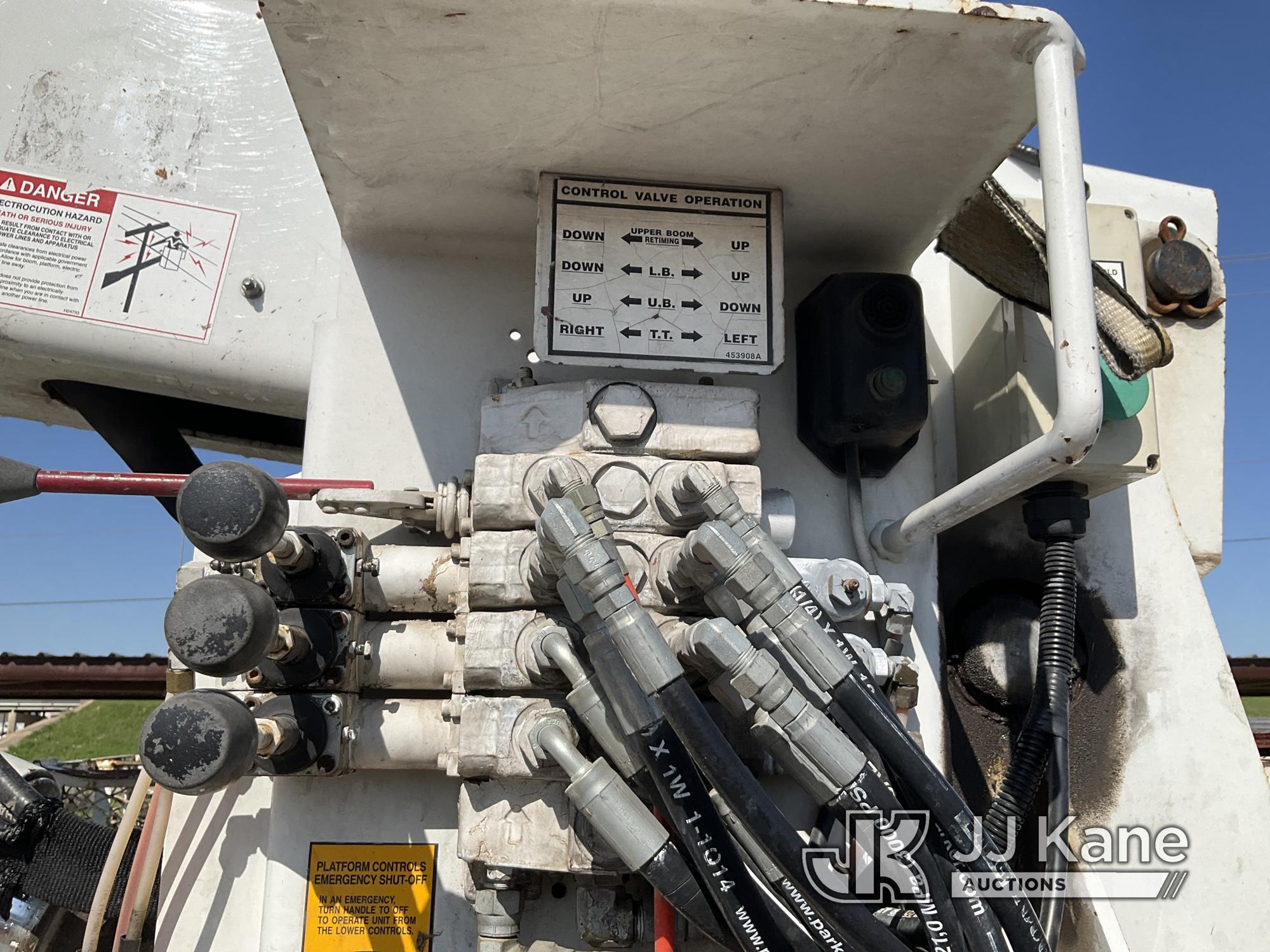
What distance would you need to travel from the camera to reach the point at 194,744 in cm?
97

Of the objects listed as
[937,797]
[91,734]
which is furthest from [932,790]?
[91,734]

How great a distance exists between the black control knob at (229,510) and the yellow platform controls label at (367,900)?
0.55m

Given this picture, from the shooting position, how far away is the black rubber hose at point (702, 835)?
3.26 ft

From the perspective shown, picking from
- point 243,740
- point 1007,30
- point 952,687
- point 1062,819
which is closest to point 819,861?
point 1062,819

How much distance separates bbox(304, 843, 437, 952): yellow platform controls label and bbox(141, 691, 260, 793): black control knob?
1.22ft

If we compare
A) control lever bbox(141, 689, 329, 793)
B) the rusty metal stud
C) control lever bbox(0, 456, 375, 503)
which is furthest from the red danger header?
the rusty metal stud

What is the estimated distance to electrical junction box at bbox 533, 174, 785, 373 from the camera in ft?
4.20

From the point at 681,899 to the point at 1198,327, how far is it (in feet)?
4.88

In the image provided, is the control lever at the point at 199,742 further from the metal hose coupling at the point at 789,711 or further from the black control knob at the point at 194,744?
the metal hose coupling at the point at 789,711

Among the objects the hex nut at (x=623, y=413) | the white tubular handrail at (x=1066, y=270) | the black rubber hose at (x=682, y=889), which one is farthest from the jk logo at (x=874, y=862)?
the hex nut at (x=623, y=413)

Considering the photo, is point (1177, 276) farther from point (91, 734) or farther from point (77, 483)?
point (91, 734)

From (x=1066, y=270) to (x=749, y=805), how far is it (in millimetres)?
700

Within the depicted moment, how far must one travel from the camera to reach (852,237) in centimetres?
149

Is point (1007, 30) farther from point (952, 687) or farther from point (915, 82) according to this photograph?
point (952, 687)
